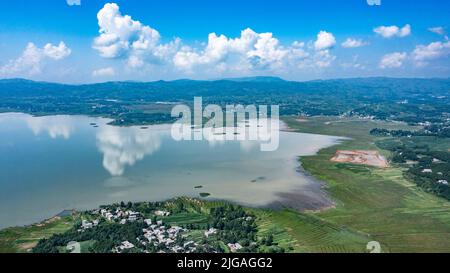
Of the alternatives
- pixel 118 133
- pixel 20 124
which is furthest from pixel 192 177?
pixel 20 124

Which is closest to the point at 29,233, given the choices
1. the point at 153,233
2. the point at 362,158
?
the point at 153,233

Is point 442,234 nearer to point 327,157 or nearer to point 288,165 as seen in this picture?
point 288,165

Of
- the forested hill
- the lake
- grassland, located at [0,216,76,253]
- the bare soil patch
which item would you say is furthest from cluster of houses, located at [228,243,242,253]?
the forested hill

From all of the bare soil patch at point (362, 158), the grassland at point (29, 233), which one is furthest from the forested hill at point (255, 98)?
the grassland at point (29, 233)

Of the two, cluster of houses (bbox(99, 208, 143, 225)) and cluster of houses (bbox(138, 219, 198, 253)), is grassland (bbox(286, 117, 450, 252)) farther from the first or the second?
cluster of houses (bbox(99, 208, 143, 225))

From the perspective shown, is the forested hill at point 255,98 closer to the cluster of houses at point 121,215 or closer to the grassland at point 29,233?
the cluster of houses at point 121,215
